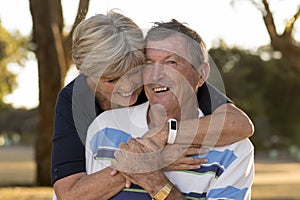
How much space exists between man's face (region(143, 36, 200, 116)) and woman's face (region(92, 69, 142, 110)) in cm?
10

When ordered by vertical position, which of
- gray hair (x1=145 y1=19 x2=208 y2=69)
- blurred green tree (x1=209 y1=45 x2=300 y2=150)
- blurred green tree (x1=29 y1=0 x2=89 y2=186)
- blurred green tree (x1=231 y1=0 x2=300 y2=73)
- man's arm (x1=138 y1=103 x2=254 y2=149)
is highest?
gray hair (x1=145 y1=19 x2=208 y2=69)

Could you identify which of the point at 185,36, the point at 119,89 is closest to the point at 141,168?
the point at 119,89

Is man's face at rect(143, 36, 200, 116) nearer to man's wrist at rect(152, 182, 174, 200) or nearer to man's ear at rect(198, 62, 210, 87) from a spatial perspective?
man's ear at rect(198, 62, 210, 87)

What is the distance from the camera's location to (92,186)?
359cm

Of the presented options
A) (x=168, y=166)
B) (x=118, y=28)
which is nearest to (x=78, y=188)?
(x=168, y=166)

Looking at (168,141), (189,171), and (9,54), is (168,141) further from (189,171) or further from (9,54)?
(9,54)

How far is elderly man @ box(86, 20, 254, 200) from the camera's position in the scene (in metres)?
3.57

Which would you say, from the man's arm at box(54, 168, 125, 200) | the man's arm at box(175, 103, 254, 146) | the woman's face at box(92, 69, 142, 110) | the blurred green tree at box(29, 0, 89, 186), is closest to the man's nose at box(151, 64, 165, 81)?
the woman's face at box(92, 69, 142, 110)

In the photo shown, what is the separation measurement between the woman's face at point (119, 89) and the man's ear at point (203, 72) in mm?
262

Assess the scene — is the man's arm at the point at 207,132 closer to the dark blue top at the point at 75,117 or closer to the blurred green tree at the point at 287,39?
the dark blue top at the point at 75,117

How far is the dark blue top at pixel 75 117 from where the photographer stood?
3670mm

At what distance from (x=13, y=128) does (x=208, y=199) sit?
54515 millimetres

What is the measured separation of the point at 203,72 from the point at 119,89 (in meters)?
0.38

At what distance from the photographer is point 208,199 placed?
3.56m
